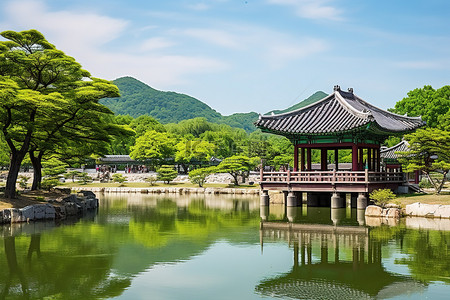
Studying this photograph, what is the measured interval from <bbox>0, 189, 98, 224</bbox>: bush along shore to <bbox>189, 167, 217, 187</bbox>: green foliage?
20669mm

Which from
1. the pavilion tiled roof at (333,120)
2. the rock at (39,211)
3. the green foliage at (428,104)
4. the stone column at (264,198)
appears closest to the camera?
the rock at (39,211)

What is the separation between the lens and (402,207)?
26141 millimetres

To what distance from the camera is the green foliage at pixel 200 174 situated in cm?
5275

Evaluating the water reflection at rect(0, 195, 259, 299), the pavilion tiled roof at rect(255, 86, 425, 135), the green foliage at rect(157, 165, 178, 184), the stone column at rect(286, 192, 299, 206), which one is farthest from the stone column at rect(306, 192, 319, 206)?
the green foliage at rect(157, 165, 178, 184)

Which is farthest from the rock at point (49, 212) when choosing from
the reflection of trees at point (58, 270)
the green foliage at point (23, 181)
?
the green foliage at point (23, 181)

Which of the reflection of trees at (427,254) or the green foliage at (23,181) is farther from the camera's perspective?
the green foliage at (23,181)

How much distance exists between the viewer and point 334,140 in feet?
100

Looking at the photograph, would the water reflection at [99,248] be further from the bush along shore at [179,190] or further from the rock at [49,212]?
the bush along shore at [179,190]

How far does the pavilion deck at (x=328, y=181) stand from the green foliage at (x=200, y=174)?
70.4ft

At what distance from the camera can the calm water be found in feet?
37.9

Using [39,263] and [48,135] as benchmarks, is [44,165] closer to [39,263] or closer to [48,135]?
[48,135]

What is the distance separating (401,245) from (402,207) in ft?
31.2

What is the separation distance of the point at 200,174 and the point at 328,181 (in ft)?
84.8

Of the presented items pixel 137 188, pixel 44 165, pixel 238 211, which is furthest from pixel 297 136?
pixel 44 165
